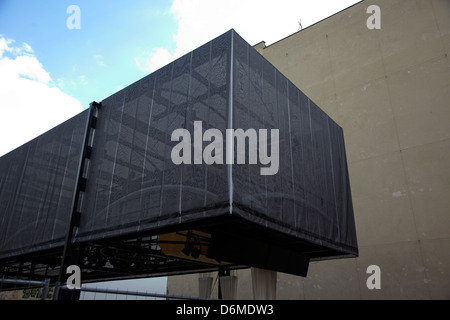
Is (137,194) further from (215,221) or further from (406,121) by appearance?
(406,121)

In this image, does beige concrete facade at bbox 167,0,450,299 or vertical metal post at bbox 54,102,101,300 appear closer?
vertical metal post at bbox 54,102,101,300

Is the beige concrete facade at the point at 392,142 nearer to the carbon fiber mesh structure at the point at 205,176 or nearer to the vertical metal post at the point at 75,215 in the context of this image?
the carbon fiber mesh structure at the point at 205,176

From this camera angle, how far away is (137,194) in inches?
254

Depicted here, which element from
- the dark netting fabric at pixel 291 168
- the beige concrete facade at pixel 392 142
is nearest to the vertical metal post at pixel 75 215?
the dark netting fabric at pixel 291 168

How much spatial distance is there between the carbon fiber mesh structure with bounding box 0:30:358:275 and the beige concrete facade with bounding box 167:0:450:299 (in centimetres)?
342

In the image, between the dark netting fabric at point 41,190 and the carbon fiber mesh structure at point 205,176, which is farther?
the dark netting fabric at point 41,190

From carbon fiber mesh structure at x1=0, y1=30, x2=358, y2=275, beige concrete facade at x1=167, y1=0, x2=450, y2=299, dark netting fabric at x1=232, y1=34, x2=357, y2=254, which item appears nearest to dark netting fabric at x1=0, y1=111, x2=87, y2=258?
carbon fiber mesh structure at x1=0, y1=30, x2=358, y2=275

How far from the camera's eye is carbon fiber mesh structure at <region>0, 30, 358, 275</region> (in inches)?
227

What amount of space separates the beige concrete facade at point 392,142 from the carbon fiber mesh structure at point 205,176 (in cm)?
342

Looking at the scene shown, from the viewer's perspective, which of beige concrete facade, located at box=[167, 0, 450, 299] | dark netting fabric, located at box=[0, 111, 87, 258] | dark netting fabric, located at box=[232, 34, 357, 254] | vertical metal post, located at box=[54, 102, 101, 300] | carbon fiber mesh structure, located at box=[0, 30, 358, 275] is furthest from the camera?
beige concrete facade, located at box=[167, 0, 450, 299]

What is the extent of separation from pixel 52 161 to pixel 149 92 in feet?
10.5

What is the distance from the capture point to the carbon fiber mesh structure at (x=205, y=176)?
5.76m

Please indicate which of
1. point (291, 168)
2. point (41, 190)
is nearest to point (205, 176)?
point (291, 168)

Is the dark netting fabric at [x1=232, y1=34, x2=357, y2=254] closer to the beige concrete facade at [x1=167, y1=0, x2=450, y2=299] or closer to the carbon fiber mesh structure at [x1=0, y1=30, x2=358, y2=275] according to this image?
the carbon fiber mesh structure at [x1=0, y1=30, x2=358, y2=275]
